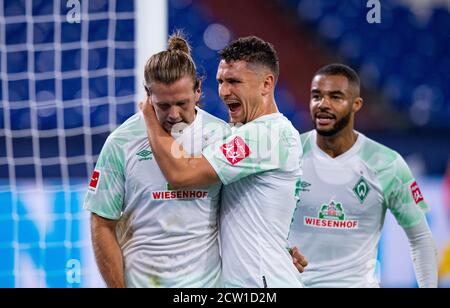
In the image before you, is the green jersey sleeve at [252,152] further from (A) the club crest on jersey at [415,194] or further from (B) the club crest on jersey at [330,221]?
(A) the club crest on jersey at [415,194]

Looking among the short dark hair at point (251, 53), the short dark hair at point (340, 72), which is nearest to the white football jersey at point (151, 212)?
the short dark hair at point (251, 53)

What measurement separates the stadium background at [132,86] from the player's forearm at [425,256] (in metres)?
1.20

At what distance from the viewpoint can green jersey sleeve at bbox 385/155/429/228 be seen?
13.4 feet

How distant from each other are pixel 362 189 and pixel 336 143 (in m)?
0.29

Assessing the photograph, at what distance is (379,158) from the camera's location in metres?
4.16

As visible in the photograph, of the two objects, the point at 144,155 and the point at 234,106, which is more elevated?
the point at 234,106

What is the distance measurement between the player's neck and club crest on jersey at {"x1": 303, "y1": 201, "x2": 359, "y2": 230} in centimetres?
31

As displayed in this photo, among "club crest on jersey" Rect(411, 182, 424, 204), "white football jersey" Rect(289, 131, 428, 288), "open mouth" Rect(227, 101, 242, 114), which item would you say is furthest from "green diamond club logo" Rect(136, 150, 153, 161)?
"club crest on jersey" Rect(411, 182, 424, 204)

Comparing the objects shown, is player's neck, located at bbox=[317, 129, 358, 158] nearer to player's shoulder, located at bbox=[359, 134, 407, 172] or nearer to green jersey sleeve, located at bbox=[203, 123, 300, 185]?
player's shoulder, located at bbox=[359, 134, 407, 172]

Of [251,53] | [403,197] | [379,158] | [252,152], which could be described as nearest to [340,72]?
[379,158]

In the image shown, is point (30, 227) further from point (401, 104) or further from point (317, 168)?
point (401, 104)

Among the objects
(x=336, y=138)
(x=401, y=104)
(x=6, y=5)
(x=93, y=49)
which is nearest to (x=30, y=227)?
(x=93, y=49)

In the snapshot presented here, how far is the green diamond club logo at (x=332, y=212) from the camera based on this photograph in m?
4.06

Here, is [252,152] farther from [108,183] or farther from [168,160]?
[108,183]
